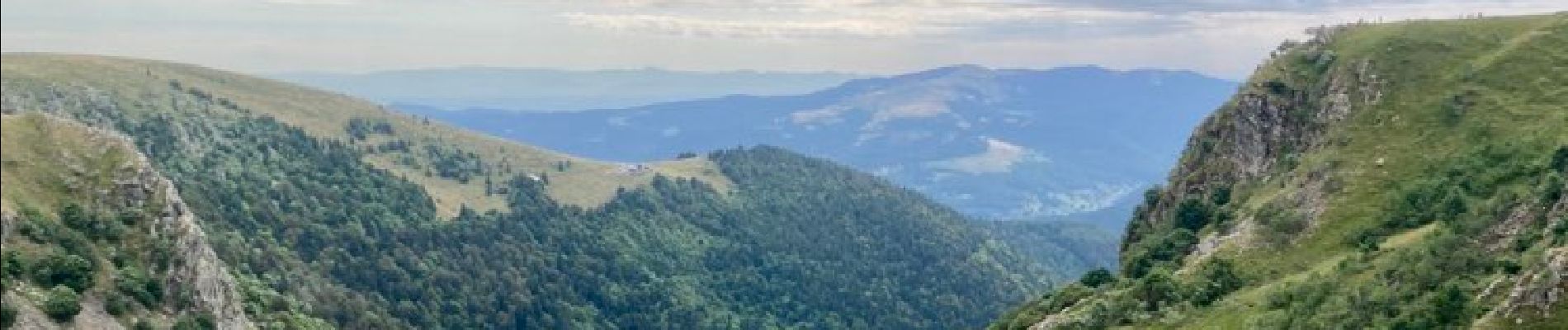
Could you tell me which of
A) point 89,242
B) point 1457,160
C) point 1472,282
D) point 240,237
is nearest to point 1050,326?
point 1457,160

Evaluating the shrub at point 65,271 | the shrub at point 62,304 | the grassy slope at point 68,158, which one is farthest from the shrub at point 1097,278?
the grassy slope at point 68,158

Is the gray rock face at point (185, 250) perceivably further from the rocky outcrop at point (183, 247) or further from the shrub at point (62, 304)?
the shrub at point (62, 304)

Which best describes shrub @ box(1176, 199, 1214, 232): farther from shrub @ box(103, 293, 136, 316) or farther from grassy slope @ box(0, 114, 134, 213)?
grassy slope @ box(0, 114, 134, 213)

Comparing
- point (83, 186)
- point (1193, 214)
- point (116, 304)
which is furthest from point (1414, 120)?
point (83, 186)

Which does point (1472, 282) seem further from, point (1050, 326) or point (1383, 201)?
point (1050, 326)

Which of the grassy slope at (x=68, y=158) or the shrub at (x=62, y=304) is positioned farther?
the grassy slope at (x=68, y=158)

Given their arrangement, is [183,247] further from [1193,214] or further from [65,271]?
[1193,214]
